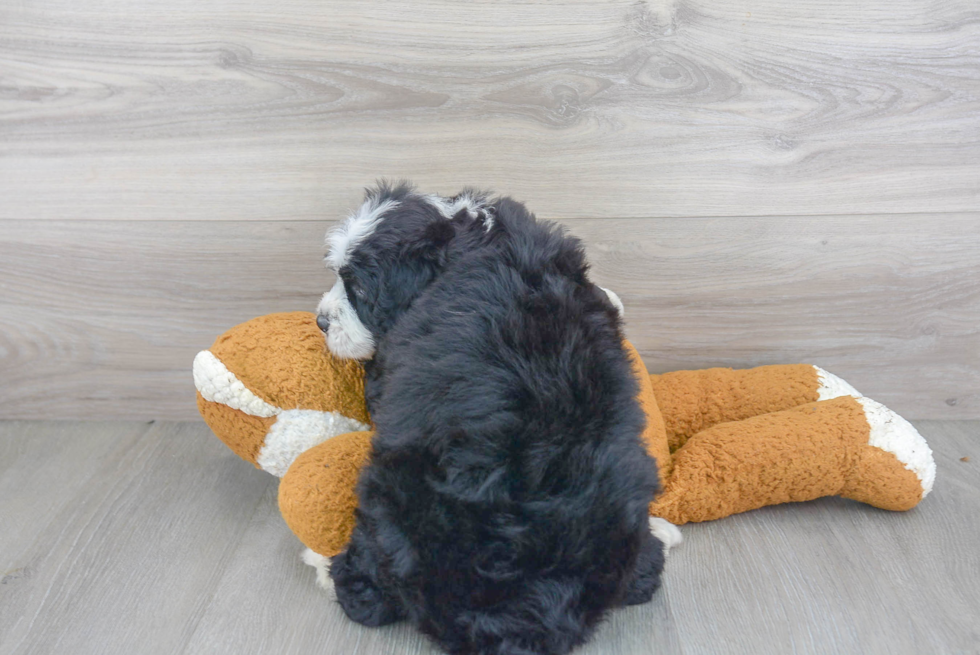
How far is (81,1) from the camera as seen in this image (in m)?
1.27

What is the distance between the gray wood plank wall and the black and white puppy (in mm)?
487

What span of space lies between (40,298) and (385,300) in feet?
3.18

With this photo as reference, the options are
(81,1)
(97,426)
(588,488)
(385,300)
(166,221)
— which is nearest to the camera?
(588,488)

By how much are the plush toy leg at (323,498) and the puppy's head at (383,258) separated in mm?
156

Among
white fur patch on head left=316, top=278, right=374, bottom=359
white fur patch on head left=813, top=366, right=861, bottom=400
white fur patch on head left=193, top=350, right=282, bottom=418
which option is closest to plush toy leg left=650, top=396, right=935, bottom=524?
white fur patch on head left=813, top=366, right=861, bottom=400

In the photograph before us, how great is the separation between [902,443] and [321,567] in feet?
3.14

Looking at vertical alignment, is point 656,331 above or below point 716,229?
below

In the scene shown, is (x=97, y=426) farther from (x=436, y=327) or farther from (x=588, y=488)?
(x=588, y=488)

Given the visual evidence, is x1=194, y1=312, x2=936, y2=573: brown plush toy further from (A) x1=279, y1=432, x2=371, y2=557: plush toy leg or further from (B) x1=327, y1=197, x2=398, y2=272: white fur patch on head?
(B) x1=327, y1=197, x2=398, y2=272: white fur patch on head

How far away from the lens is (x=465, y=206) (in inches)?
37.8

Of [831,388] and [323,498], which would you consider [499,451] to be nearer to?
[323,498]

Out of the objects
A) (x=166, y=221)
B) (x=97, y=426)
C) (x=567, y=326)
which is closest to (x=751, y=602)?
(x=567, y=326)

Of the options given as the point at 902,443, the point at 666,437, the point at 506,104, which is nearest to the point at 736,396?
the point at 666,437

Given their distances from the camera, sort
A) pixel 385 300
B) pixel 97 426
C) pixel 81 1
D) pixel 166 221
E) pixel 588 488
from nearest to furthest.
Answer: pixel 588 488 < pixel 385 300 < pixel 81 1 < pixel 166 221 < pixel 97 426
